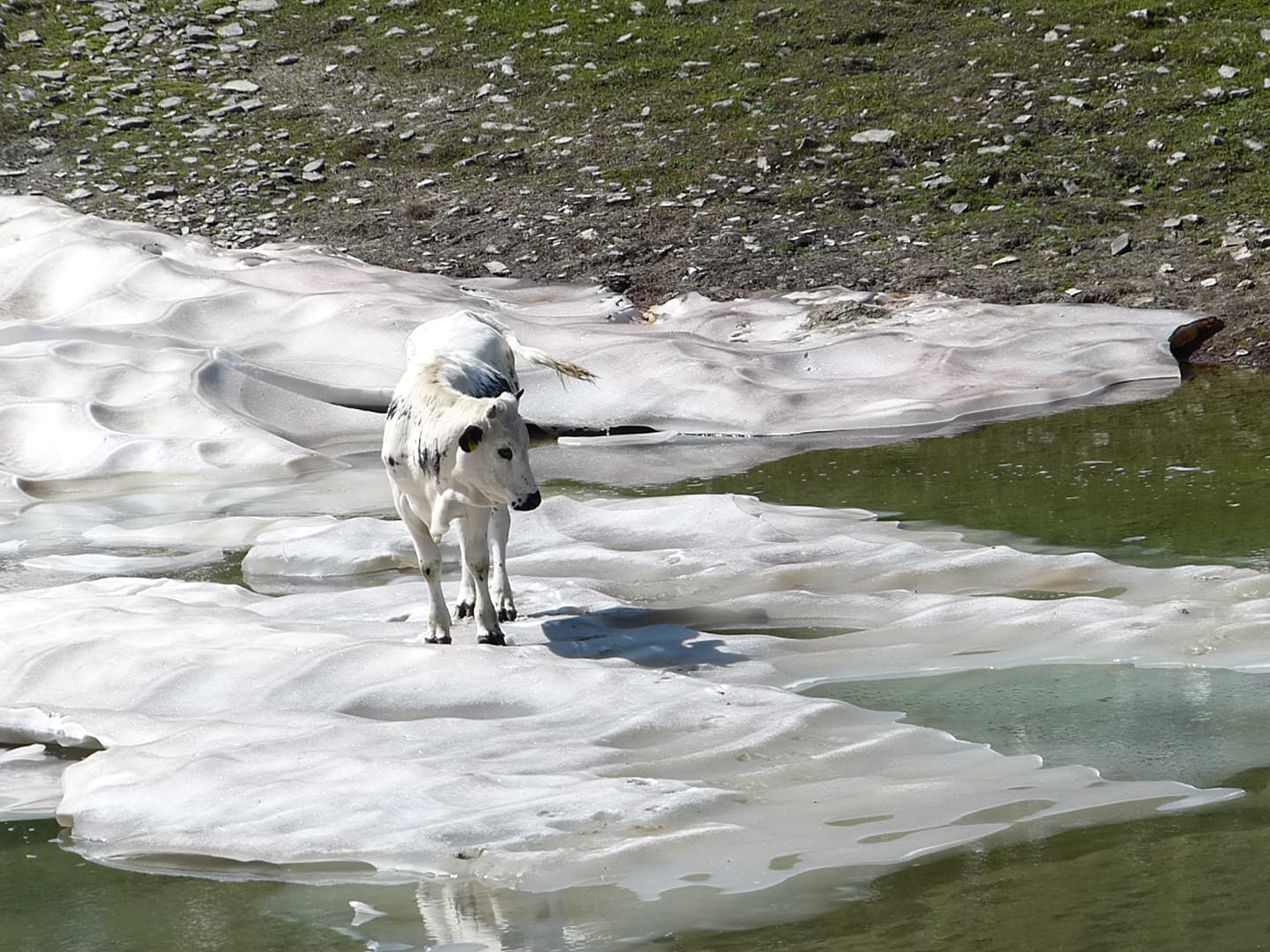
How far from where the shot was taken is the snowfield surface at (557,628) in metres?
4.33

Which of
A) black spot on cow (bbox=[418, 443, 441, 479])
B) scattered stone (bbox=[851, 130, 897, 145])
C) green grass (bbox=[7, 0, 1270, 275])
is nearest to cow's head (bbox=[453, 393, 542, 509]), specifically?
black spot on cow (bbox=[418, 443, 441, 479])

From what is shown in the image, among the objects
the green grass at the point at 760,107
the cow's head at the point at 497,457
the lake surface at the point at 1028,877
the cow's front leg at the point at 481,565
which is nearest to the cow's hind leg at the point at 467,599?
the cow's front leg at the point at 481,565

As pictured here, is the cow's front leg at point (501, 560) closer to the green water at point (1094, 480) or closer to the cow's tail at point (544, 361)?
the cow's tail at point (544, 361)

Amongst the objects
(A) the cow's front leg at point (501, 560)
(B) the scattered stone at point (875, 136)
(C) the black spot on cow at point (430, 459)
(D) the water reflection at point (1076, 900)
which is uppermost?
(B) the scattered stone at point (875, 136)

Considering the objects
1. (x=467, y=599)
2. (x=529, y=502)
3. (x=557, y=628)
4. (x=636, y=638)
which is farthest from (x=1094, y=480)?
(x=529, y=502)

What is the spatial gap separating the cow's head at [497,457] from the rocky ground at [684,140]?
7426 millimetres

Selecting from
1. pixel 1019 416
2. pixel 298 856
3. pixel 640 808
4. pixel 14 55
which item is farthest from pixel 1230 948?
pixel 14 55

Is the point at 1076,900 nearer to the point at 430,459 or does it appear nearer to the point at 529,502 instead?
the point at 529,502

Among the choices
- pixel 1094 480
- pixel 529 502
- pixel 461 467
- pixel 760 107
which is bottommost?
pixel 1094 480

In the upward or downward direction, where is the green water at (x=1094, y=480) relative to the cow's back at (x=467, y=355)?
downward

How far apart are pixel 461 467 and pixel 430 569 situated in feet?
1.69

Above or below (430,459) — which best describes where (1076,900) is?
below

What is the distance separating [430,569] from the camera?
6395mm

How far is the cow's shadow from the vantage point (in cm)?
602
